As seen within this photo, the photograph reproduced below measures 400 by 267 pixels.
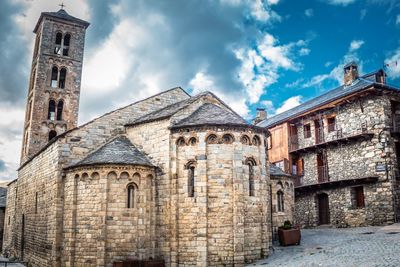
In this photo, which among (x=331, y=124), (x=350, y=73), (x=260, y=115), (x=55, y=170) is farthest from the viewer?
(x=260, y=115)

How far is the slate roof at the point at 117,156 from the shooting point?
54.5ft

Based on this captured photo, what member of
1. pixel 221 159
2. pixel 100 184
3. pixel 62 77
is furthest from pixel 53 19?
pixel 221 159

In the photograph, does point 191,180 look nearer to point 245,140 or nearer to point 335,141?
point 245,140

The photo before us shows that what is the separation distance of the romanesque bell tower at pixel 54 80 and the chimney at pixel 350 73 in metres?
21.0

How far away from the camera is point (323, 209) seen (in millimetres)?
27031

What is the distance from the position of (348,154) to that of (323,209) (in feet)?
15.0

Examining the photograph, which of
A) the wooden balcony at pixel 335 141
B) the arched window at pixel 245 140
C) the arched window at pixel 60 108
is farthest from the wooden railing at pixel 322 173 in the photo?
the arched window at pixel 60 108

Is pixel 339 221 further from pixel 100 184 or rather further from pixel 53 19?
pixel 53 19

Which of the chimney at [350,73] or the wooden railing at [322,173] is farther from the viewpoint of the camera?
the chimney at [350,73]

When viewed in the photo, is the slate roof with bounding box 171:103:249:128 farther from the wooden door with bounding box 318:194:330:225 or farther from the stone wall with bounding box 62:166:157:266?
the wooden door with bounding box 318:194:330:225

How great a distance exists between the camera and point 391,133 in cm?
2333

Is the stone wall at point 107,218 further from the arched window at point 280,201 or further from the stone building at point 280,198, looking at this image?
the arched window at point 280,201

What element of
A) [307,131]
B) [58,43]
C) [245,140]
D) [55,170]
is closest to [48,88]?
[58,43]

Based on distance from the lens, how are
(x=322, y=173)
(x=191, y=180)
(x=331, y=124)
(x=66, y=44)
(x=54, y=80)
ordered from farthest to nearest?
1. (x=66, y=44)
2. (x=54, y=80)
3. (x=322, y=173)
4. (x=331, y=124)
5. (x=191, y=180)
